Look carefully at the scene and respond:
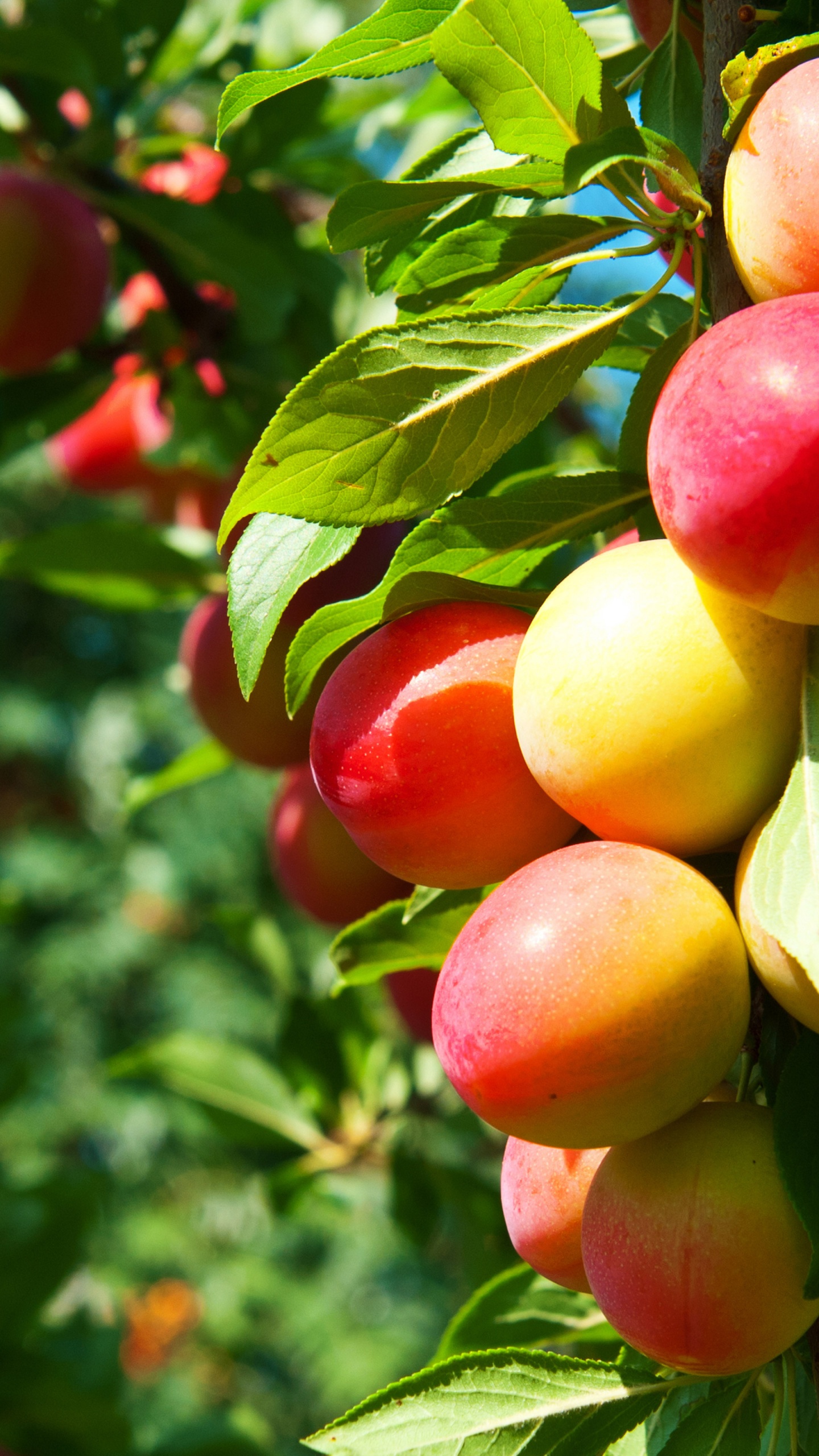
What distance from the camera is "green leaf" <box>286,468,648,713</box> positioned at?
359 millimetres

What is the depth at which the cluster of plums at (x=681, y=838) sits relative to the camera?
28 cm

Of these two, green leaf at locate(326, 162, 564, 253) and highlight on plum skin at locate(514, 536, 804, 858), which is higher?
green leaf at locate(326, 162, 564, 253)

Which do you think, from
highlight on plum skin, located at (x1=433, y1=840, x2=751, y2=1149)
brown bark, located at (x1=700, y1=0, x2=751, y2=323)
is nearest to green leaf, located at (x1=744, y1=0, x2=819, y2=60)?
brown bark, located at (x1=700, y1=0, x2=751, y2=323)

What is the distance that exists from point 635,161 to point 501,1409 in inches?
14.2

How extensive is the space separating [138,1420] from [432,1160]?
82.3 inches

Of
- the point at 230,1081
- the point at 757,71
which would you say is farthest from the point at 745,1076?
the point at 230,1081

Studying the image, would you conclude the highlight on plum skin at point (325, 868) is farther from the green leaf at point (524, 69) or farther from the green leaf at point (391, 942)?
A: the green leaf at point (524, 69)

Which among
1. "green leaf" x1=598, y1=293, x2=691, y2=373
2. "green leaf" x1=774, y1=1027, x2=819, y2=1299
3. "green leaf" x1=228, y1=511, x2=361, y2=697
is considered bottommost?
"green leaf" x1=774, y1=1027, x2=819, y2=1299

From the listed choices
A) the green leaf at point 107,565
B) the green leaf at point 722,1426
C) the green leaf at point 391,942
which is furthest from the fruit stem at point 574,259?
the green leaf at point 107,565

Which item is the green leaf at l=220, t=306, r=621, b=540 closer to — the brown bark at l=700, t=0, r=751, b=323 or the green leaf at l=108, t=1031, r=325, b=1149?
the brown bark at l=700, t=0, r=751, b=323

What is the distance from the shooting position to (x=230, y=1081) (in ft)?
3.21

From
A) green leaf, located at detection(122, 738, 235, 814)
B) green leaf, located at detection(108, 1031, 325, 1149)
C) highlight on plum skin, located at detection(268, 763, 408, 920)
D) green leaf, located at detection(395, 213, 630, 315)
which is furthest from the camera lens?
green leaf, located at detection(108, 1031, 325, 1149)

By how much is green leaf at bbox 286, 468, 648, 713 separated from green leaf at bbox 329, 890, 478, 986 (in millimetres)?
114

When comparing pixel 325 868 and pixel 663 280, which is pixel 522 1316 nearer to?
pixel 325 868
